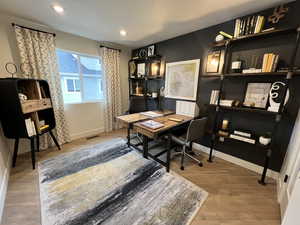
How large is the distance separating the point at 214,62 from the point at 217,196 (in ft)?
7.11

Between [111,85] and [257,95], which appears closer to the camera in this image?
[257,95]

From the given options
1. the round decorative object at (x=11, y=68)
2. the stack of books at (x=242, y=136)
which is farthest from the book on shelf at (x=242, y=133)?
the round decorative object at (x=11, y=68)

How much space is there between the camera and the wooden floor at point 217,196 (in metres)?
1.35

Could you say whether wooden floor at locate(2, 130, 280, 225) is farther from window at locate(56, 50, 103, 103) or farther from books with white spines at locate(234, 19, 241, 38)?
books with white spines at locate(234, 19, 241, 38)

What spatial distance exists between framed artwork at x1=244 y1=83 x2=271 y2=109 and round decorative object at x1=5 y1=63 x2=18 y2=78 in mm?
3938

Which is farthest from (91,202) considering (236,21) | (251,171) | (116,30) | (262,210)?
(236,21)

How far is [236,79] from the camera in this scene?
2.17 metres

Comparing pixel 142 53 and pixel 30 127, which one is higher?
pixel 142 53

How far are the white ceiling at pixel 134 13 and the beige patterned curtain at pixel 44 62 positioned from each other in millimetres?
281

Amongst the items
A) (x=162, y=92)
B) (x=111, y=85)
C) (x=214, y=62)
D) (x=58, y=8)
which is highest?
(x=58, y=8)

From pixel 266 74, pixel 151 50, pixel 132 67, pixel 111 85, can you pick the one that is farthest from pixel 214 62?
pixel 111 85

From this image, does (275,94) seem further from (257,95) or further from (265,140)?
(265,140)

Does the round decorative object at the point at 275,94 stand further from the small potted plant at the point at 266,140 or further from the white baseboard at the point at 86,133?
the white baseboard at the point at 86,133

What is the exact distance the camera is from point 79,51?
3.01 m
